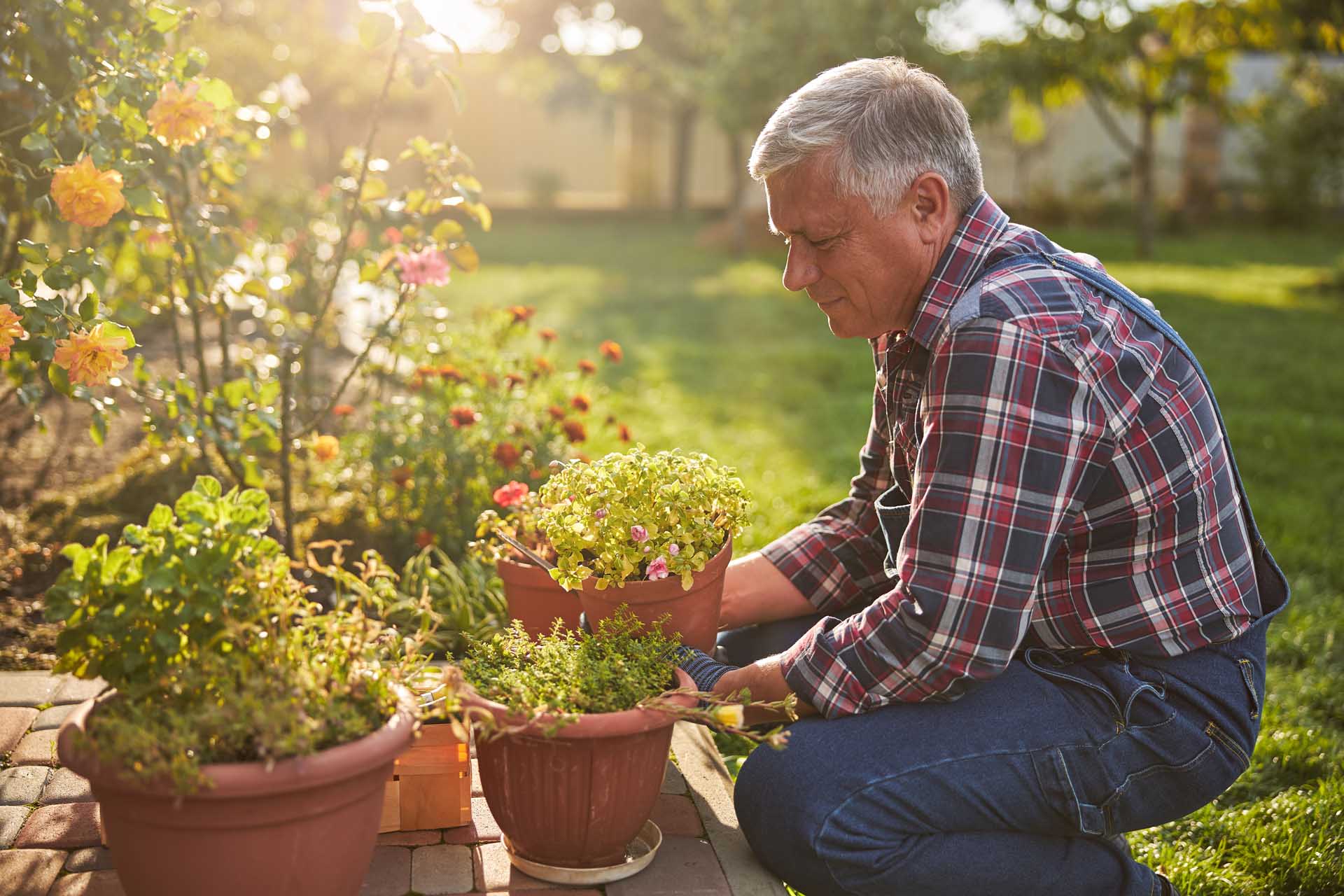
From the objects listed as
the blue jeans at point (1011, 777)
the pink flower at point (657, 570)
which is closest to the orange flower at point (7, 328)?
the pink flower at point (657, 570)

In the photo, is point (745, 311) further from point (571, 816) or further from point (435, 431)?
point (571, 816)

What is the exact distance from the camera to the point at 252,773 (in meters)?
1.61

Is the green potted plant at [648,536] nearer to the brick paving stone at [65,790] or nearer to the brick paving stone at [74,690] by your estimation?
the brick paving stone at [65,790]

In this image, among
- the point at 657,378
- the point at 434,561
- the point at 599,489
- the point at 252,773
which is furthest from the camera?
the point at 657,378

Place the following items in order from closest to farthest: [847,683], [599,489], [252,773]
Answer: [252,773]
[847,683]
[599,489]

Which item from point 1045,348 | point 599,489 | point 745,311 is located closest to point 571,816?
point 599,489

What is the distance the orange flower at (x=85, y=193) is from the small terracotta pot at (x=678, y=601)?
1.18 metres

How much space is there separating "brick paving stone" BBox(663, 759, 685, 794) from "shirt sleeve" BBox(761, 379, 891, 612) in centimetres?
50

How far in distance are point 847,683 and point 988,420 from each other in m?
0.52

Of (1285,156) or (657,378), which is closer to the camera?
(657,378)

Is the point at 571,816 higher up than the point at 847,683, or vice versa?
the point at 847,683

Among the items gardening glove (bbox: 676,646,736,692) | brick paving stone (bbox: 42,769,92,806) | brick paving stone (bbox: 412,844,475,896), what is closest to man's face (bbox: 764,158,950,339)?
gardening glove (bbox: 676,646,736,692)

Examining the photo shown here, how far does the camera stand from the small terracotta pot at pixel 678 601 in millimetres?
2268

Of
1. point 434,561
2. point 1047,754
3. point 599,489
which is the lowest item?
point 434,561
